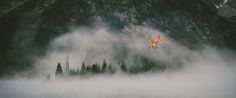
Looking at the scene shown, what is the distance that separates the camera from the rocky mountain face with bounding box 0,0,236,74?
22.2 meters

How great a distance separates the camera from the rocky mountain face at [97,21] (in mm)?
22219

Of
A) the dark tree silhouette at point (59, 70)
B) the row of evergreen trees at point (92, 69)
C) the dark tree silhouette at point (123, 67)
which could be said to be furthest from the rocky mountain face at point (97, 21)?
the dark tree silhouette at point (123, 67)

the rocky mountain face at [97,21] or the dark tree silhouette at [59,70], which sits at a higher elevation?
the rocky mountain face at [97,21]

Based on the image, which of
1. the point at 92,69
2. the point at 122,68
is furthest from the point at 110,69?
the point at 92,69

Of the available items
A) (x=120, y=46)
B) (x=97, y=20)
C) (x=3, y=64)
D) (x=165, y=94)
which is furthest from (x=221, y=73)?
(x=3, y=64)

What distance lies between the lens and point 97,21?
971 inches

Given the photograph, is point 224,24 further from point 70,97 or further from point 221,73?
point 70,97

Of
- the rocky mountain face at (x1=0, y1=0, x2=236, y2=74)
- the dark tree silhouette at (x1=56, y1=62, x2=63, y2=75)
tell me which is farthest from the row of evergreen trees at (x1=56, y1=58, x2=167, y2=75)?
the rocky mountain face at (x1=0, y1=0, x2=236, y2=74)

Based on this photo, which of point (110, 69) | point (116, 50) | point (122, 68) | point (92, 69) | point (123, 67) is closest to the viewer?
point (92, 69)

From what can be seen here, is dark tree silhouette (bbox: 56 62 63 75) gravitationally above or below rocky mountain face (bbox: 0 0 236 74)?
below

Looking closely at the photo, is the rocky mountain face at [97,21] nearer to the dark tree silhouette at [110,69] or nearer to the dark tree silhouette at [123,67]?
the dark tree silhouette at [123,67]

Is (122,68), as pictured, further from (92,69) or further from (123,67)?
(92,69)

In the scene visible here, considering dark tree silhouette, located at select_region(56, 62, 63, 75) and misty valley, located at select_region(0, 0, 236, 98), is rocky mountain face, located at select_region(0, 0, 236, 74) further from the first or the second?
dark tree silhouette, located at select_region(56, 62, 63, 75)

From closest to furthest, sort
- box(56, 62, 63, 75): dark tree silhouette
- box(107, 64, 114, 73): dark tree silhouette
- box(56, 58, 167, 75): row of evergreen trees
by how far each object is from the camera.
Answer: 1. box(56, 62, 63, 75): dark tree silhouette
2. box(56, 58, 167, 75): row of evergreen trees
3. box(107, 64, 114, 73): dark tree silhouette
